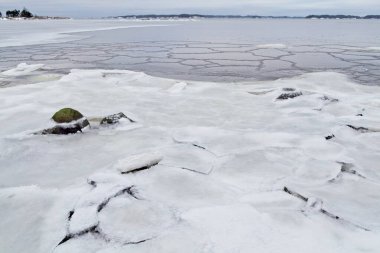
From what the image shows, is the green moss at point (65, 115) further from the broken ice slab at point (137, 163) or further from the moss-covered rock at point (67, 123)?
the broken ice slab at point (137, 163)

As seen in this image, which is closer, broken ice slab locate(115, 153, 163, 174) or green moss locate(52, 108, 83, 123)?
broken ice slab locate(115, 153, 163, 174)

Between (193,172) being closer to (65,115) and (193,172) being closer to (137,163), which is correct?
(137,163)

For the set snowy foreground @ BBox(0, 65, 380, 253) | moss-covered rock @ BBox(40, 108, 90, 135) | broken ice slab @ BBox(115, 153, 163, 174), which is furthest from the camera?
moss-covered rock @ BBox(40, 108, 90, 135)

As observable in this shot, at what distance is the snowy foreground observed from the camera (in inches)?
63.5

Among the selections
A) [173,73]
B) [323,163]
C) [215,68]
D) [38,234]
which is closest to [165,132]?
[323,163]

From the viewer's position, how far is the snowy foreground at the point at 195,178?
A: 161 centimetres

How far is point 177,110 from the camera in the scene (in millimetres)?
3811

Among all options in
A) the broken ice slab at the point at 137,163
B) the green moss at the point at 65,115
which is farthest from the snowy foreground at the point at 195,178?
the green moss at the point at 65,115

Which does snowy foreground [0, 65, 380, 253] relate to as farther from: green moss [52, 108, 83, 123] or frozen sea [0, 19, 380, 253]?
green moss [52, 108, 83, 123]

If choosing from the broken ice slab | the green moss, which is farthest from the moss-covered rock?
the broken ice slab

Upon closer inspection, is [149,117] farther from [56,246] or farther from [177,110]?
[56,246]

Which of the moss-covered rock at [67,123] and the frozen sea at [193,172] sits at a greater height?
the moss-covered rock at [67,123]

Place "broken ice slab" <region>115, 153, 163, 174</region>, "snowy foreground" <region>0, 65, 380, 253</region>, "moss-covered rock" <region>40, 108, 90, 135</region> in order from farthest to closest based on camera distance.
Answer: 1. "moss-covered rock" <region>40, 108, 90, 135</region>
2. "broken ice slab" <region>115, 153, 163, 174</region>
3. "snowy foreground" <region>0, 65, 380, 253</region>

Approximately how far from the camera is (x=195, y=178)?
2213 mm
